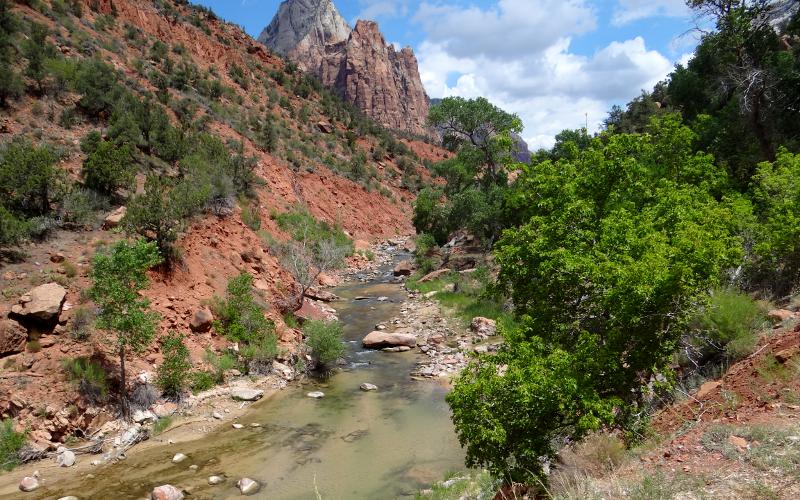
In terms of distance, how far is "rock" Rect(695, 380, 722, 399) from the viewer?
24.7ft

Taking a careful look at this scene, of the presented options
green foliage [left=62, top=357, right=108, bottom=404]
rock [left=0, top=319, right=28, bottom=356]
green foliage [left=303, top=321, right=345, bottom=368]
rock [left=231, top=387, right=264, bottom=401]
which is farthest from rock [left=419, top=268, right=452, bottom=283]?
rock [left=0, top=319, right=28, bottom=356]

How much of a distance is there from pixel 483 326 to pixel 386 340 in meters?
3.96

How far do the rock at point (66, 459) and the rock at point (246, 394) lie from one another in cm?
408

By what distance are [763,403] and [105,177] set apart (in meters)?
19.4

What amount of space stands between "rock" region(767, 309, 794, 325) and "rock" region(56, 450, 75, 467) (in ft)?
46.1

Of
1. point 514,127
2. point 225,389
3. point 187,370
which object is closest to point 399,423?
point 225,389

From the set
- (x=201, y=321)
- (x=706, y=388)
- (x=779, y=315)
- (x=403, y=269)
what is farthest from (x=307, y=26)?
(x=706, y=388)

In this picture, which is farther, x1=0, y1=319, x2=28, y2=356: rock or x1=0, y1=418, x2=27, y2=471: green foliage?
x1=0, y1=319, x2=28, y2=356: rock

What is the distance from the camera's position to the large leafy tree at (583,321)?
21.5 ft

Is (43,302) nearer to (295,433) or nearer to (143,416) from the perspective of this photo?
(143,416)

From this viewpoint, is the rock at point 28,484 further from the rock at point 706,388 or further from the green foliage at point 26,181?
the rock at point 706,388

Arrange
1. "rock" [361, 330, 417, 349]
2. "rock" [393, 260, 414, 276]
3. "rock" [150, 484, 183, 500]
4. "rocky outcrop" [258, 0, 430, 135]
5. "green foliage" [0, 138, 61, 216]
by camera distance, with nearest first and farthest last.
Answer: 1. "rock" [150, 484, 183, 500]
2. "green foliage" [0, 138, 61, 216]
3. "rock" [361, 330, 417, 349]
4. "rock" [393, 260, 414, 276]
5. "rocky outcrop" [258, 0, 430, 135]

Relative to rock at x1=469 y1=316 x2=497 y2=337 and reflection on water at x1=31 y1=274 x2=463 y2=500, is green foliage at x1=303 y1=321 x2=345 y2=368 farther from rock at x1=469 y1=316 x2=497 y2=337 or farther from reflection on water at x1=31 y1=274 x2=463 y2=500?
rock at x1=469 y1=316 x2=497 y2=337

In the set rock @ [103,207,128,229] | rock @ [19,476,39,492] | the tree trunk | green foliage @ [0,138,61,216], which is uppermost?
green foliage @ [0,138,61,216]
